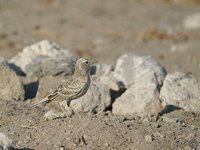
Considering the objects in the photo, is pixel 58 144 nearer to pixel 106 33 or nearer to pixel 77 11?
pixel 106 33

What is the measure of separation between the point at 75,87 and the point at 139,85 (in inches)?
59.2

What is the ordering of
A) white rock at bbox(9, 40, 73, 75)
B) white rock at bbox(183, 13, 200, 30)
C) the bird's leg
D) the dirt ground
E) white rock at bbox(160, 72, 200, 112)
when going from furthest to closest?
white rock at bbox(183, 13, 200, 30), white rock at bbox(9, 40, 73, 75), white rock at bbox(160, 72, 200, 112), the bird's leg, the dirt ground

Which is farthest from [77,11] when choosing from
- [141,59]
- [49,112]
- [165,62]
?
[49,112]

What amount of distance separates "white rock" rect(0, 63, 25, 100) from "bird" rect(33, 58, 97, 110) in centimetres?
79

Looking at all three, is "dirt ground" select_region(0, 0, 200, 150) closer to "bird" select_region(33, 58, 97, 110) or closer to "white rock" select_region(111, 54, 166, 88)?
"bird" select_region(33, 58, 97, 110)

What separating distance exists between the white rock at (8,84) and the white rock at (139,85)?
66.1 inches

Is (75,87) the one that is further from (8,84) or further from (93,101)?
(8,84)

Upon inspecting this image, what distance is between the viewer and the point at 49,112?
10828 millimetres

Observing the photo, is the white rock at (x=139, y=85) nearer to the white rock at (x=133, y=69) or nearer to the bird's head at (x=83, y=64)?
the white rock at (x=133, y=69)

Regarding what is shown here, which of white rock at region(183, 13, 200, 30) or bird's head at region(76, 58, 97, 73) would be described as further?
white rock at region(183, 13, 200, 30)

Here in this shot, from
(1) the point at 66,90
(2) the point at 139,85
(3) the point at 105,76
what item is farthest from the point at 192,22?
(1) the point at 66,90

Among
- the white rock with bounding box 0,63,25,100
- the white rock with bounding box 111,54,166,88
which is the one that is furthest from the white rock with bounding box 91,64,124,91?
the white rock with bounding box 0,63,25,100

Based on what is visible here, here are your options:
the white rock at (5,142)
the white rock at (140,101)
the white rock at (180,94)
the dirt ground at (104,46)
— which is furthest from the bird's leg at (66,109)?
the white rock at (5,142)

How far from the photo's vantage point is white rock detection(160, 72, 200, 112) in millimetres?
11859
